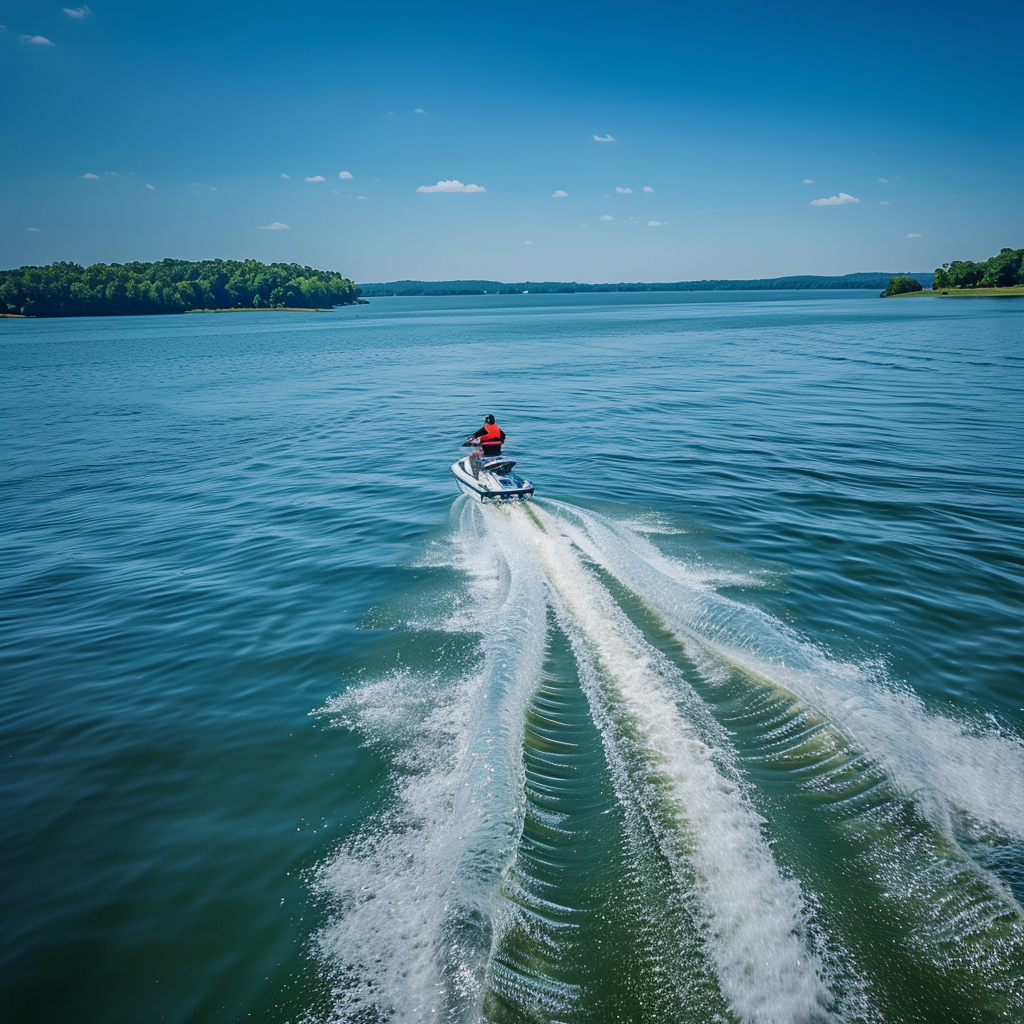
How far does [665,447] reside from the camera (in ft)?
85.4

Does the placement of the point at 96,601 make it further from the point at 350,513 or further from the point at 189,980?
the point at 189,980

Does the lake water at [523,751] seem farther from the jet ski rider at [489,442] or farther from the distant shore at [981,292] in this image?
the distant shore at [981,292]

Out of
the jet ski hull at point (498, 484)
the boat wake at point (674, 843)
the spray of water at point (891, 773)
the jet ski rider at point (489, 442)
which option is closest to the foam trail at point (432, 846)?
the boat wake at point (674, 843)

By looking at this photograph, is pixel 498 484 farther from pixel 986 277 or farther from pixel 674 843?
pixel 986 277

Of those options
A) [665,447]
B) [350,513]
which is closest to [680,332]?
[665,447]

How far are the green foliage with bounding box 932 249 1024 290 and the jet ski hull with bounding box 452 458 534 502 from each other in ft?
563

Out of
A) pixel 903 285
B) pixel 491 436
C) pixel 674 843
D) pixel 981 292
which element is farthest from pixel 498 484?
pixel 903 285

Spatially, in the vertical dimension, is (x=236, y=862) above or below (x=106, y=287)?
below

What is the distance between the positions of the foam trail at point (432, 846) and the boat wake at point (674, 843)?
22mm

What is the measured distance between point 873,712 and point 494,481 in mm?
11911

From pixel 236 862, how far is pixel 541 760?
368 cm

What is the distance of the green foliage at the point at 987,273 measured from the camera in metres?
137

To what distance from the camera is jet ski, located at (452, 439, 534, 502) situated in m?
17.9

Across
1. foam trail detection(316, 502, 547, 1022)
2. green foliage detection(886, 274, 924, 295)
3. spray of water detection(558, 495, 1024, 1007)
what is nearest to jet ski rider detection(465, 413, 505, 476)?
spray of water detection(558, 495, 1024, 1007)
